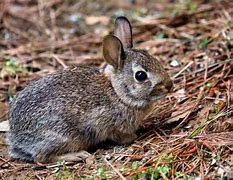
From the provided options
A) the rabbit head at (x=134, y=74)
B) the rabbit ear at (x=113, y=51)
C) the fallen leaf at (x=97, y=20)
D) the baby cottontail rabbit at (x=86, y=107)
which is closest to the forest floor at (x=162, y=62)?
the fallen leaf at (x=97, y=20)

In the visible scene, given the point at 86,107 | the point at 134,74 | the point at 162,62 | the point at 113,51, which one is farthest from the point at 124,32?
the point at 162,62

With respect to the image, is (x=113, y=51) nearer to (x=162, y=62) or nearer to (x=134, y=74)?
(x=134, y=74)

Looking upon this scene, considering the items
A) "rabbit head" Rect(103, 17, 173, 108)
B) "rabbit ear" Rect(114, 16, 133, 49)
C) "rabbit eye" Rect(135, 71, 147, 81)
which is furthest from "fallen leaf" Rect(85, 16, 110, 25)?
"rabbit eye" Rect(135, 71, 147, 81)

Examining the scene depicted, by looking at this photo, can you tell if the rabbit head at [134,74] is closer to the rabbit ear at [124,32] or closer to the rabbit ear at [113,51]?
the rabbit ear at [113,51]

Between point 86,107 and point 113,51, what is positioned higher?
point 113,51

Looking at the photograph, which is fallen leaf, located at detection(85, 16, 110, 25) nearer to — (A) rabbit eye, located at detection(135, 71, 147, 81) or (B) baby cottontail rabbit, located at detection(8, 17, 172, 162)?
(B) baby cottontail rabbit, located at detection(8, 17, 172, 162)

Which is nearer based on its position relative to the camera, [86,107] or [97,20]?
[86,107]

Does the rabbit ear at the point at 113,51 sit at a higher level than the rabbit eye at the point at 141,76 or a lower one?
higher
